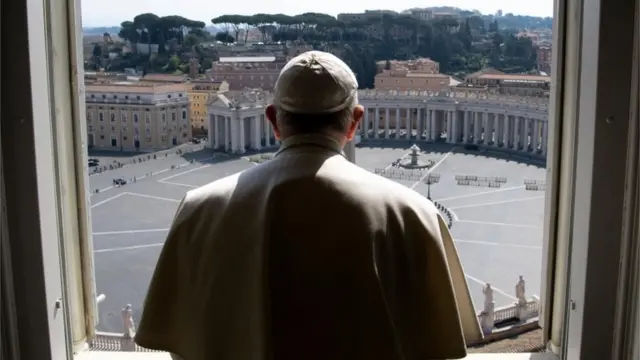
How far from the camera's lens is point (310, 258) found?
3.23ft

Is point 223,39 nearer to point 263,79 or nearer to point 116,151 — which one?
point 263,79

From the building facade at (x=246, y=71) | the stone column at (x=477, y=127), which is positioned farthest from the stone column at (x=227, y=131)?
the stone column at (x=477, y=127)

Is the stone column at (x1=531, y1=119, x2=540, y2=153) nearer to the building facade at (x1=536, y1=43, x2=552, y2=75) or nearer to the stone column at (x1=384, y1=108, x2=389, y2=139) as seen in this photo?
the building facade at (x1=536, y1=43, x2=552, y2=75)

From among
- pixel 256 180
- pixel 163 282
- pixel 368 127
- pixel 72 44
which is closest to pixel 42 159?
pixel 72 44

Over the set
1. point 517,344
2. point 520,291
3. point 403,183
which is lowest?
point 517,344

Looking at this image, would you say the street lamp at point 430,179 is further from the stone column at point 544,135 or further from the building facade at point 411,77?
the stone column at point 544,135

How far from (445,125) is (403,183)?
241 millimetres

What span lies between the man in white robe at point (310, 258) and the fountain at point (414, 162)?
1.02 meters

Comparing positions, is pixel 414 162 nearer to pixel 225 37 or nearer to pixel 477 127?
pixel 477 127

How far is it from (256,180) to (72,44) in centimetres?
84

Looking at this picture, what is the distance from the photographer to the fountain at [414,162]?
2146mm

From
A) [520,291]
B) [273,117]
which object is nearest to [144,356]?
[273,117]

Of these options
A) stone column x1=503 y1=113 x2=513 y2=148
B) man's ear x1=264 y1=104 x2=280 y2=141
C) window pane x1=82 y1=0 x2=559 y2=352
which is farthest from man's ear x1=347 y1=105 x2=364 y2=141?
stone column x1=503 y1=113 x2=513 y2=148

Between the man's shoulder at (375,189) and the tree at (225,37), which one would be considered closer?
the man's shoulder at (375,189)
